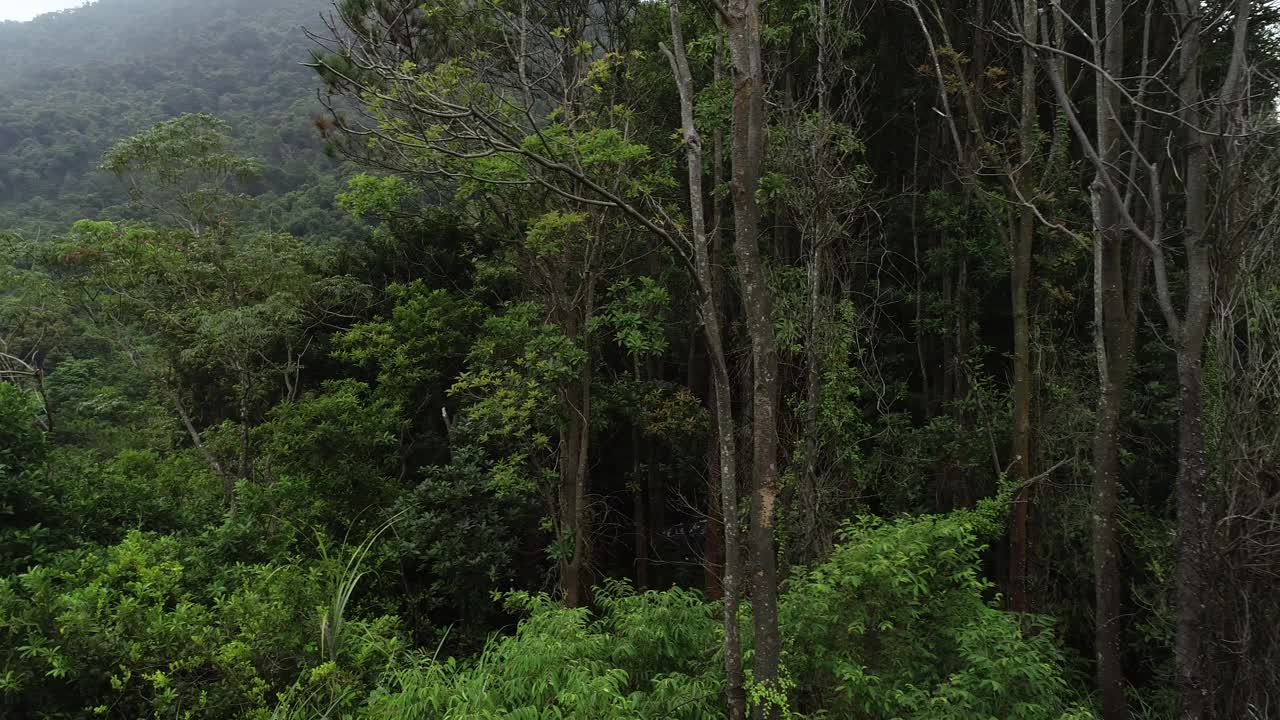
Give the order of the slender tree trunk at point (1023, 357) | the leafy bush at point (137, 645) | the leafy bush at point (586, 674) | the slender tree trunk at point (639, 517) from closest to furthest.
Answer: the leafy bush at point (586, 674), the leafy bush at point (137, 645), the slender tree trunk at point (1023, 357), the slender tree trunk at point (639, 517)

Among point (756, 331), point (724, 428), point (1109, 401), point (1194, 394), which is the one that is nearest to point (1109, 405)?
point (1109, 401)

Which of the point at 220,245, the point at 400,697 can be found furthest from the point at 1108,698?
the point at 220,245

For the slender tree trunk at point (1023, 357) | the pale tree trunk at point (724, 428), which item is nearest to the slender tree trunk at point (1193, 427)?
the slender tree trunk at point (1023, 357)

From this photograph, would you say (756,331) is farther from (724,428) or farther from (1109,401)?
(1109,401)

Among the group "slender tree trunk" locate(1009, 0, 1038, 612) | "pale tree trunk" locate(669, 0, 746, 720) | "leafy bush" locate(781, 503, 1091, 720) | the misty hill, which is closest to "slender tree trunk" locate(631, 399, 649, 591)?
"slender tree trunk" locate(1009, 0, 1038, 612)

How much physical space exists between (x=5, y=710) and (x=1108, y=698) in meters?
7.85

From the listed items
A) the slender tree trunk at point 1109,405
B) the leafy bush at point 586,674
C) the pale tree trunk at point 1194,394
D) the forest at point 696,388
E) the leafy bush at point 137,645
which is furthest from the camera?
the slender tree trunk at point 1109,405

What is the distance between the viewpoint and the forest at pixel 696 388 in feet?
14.3

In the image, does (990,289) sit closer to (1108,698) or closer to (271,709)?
(1108,698)

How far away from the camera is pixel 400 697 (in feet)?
13.0

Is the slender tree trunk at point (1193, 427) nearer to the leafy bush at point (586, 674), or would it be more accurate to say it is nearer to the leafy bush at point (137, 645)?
the leafy bush at point (586, 674)

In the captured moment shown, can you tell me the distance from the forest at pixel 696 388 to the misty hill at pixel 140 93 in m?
15.2

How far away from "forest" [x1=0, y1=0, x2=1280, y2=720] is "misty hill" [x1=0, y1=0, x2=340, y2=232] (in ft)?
49.8

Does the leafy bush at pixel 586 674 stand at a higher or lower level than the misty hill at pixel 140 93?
lower
